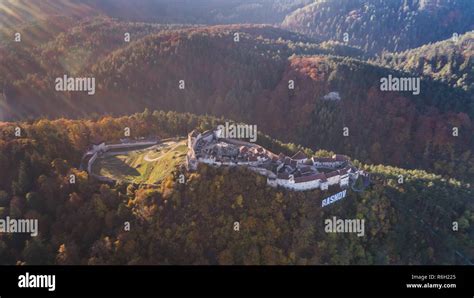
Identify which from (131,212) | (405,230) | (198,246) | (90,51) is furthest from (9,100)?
(405,230)

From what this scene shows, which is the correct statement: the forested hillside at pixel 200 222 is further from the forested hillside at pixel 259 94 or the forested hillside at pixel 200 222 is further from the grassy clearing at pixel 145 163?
the forested hillside at pixel 259 94

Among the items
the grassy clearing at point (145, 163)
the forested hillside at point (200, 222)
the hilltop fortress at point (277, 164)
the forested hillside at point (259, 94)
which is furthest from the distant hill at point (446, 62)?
the grassy clearing at point (145, 163)

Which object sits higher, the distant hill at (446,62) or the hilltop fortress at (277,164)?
the distant hill at (446,62)

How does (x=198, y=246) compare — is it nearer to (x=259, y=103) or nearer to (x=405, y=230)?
(x=405, y=230)

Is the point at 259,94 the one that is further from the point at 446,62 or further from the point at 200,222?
the point at 200,222

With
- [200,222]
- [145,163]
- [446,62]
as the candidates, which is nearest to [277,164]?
[200,222]

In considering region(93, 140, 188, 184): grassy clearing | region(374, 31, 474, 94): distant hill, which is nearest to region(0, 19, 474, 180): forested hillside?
region(374, 31, 474, 94): distant hill

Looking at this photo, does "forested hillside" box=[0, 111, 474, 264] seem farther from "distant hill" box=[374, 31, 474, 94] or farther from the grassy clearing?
"distant hill" box=[374, 31, 474, 94]
